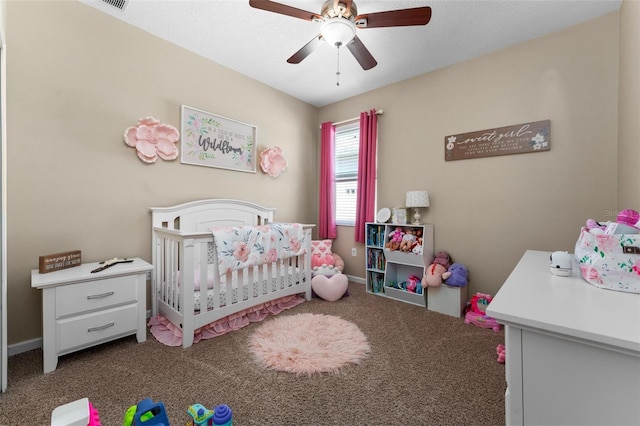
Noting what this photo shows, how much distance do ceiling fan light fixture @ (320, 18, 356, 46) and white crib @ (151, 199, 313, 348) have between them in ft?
5.29

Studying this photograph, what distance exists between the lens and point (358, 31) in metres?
2.20

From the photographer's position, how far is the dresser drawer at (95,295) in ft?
5.16

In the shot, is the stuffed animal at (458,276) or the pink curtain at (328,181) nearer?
the stuffed animal at (458,276)

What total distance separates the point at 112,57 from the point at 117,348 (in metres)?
2.21

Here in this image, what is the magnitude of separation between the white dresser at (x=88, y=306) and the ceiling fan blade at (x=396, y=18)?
224cm

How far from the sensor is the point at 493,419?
3.99ft

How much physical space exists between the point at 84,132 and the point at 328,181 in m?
2.51

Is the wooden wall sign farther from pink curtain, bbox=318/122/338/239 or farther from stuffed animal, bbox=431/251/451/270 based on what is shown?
pink curtain, bbox=318/122/338/239

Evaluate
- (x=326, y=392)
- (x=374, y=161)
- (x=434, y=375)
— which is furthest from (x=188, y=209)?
(x=434, y=375)

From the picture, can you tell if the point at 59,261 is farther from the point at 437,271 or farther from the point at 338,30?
the point at 437,271

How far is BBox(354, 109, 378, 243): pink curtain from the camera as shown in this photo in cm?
321

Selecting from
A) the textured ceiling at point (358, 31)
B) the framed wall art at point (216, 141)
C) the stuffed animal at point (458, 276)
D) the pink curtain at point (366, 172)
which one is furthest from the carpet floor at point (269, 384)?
the textured ceiling at point (358, 31)

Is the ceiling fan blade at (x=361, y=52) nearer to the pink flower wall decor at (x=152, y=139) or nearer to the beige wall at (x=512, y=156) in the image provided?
the beige wall at (x=512, y=156)

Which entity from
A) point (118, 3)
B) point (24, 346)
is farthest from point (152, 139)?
point (24, 346)
